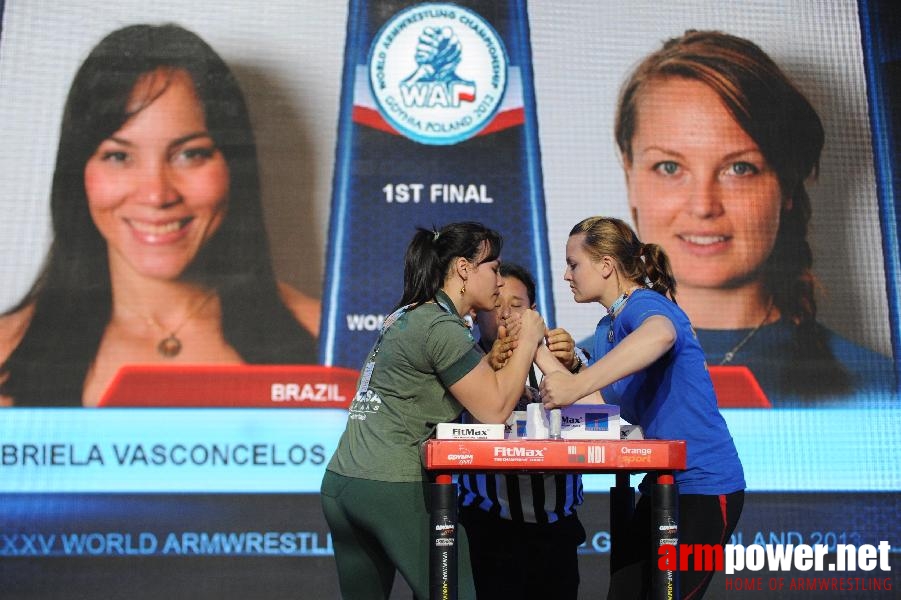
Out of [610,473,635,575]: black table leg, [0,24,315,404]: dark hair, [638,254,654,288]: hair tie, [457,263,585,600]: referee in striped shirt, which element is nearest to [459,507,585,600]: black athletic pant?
[457,263,585,600]: referee in striped shirt

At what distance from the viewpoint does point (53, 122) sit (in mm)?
4371

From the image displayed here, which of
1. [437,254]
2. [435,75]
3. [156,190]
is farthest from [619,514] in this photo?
[156,190]

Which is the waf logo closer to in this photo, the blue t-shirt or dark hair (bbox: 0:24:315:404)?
dark hair (bbox: 0:24:315:404)

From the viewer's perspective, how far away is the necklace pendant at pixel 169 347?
4.30 metres

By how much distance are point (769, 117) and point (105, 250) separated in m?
3.14

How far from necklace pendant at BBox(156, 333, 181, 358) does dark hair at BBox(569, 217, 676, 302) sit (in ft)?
8.46

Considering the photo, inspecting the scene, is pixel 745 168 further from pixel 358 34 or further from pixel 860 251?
pixel 358 34

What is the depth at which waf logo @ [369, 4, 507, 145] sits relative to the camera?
4484 mm

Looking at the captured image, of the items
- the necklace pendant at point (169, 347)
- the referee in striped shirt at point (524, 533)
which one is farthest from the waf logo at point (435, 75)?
the referee in striped shirt at point (524, 533)

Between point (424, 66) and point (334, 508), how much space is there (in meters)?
2.90

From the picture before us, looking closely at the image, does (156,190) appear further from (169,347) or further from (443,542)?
(443,542)

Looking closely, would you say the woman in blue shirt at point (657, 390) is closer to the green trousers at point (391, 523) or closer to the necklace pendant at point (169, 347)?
the green trousers at point (391, 523)

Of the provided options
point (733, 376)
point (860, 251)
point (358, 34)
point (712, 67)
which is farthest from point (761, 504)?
point (358, 34)

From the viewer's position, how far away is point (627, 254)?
2.24 m
